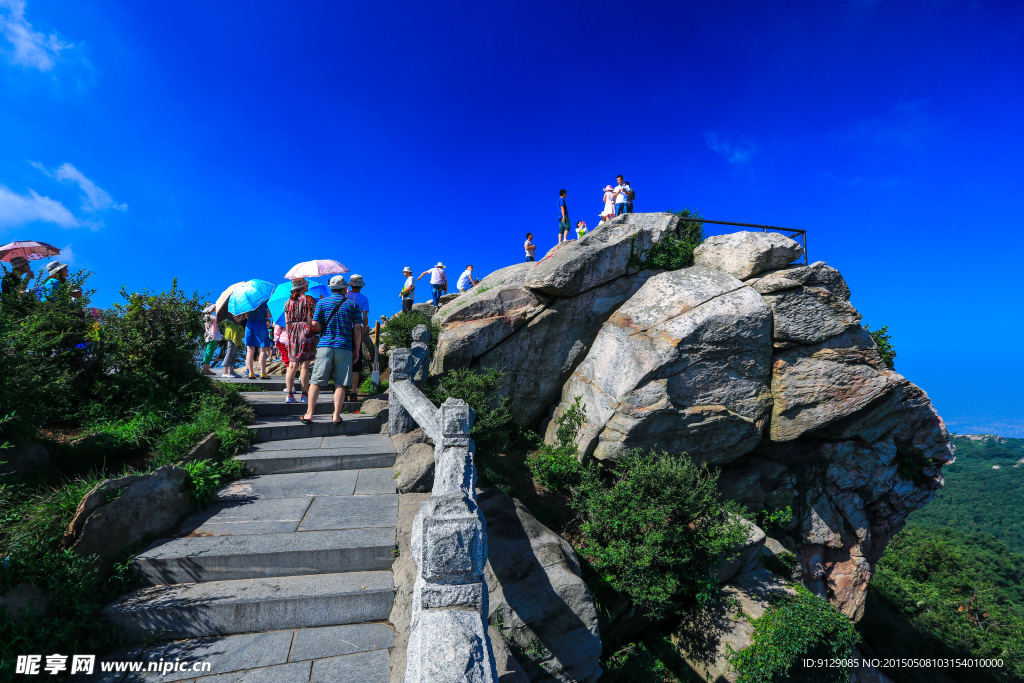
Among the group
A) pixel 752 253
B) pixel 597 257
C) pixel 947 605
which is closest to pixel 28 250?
pixel 597 257

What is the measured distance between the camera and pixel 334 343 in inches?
287

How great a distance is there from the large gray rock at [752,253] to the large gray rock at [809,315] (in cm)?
90

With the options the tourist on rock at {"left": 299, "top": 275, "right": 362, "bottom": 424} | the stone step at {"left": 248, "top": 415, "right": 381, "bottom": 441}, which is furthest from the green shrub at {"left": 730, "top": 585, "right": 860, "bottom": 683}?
the tourist on rock at {"left": 299, "top": 275, "right": 362, "bottom": 424}

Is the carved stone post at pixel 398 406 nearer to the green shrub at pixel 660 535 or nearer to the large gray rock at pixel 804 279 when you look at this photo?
the green shrub at pixel 660 535

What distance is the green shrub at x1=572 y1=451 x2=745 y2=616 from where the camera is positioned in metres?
7.01

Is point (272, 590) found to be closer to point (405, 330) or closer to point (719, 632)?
point (719, 632)

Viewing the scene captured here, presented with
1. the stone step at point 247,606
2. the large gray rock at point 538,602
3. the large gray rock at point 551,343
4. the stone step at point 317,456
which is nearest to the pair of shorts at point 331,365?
the stone step at point 317,456

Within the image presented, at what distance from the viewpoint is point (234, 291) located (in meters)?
10.7

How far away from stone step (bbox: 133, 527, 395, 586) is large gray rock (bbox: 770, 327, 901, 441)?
953cm

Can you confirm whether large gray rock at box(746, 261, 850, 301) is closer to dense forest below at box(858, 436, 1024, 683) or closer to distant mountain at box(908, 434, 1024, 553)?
dense forest below at box(858, 436, 1024, 683)

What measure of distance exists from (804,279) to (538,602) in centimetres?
964

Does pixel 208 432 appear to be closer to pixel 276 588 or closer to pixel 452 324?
pixel 276 588

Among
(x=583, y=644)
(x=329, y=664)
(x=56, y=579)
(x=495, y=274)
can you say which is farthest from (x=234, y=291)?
(x=583, y=644)

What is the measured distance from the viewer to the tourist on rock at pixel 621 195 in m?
14.3
